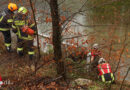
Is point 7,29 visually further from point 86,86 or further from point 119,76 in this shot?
point 119,76

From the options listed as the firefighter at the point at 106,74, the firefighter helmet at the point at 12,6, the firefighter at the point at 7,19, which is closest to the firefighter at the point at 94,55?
the firefighter at the point at 106,74

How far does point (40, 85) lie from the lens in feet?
11.8

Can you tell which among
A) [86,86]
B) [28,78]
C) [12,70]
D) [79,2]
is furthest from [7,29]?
[86,86]

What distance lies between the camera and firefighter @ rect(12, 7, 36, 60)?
317 cm

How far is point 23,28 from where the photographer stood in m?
3.88

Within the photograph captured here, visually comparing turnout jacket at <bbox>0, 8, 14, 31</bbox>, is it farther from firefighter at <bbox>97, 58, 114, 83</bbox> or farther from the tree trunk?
firefighter at <bbox>97, 58, 114, 83</bbox>

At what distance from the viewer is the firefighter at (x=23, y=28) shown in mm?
3170

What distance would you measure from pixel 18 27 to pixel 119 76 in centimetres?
407

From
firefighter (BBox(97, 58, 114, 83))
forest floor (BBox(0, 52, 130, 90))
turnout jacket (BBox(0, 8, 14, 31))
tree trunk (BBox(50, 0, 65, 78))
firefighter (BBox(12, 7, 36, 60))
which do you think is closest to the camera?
tree trunk (BBox(50, 0, 65, 78))

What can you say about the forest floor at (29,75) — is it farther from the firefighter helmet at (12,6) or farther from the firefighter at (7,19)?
the firefighter helmet at (12,6)

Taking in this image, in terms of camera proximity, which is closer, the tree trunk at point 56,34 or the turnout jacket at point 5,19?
the tree trunk at point 56,34

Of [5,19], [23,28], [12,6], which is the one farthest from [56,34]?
[5,19]

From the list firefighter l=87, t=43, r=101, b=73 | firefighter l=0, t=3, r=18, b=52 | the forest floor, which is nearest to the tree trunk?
the forest floor

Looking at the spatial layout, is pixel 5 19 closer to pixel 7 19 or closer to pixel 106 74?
pixel 7 19
